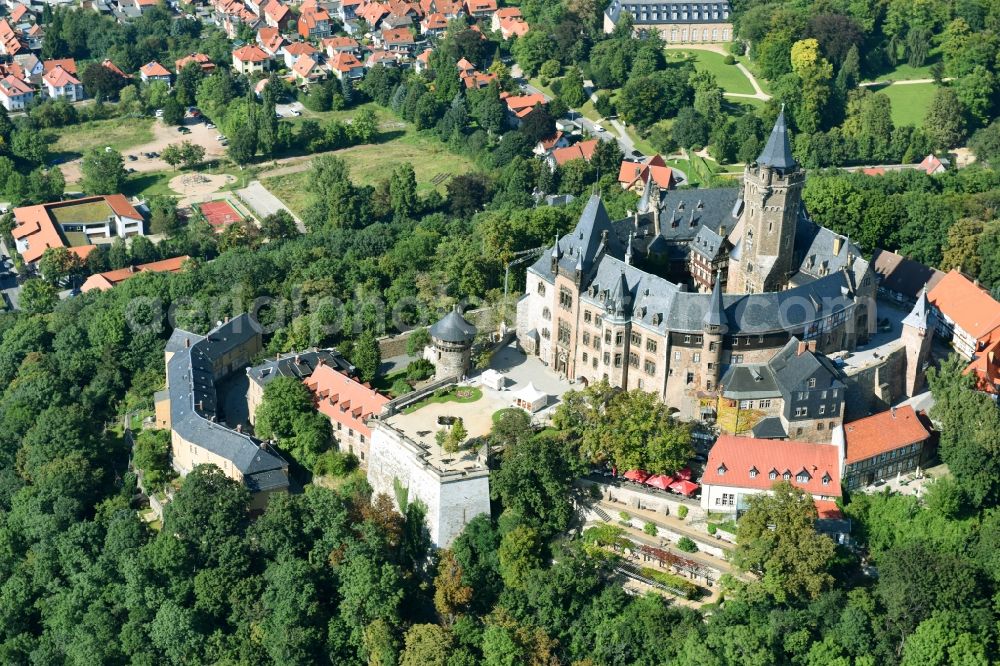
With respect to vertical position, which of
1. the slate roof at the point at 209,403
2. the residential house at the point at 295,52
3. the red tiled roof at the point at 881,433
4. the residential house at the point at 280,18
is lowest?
the slate roof at the point at 209,403

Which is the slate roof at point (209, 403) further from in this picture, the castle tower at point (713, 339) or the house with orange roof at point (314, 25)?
the house with orange roof at point (314, 25)

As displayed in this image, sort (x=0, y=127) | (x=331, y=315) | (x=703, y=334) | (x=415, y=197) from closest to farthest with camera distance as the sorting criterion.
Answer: (x=703, y=334)
(x=331, y=315)
(x=415, y=197)
(x=0, y=127)

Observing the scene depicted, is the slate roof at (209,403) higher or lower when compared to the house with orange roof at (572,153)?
lower

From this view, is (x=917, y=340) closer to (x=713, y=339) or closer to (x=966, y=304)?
(x=966, y=304)

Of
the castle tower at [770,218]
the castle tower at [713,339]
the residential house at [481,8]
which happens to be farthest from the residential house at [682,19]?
the castle tower at [713,339]

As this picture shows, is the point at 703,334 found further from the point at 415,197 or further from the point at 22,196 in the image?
the point at 22,196

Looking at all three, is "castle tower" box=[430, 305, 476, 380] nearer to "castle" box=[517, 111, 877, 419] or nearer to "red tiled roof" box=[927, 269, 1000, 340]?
"castle" box=[517, 111, 877, 419]

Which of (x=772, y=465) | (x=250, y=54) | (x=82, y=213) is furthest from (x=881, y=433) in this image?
(x=250, y=54)

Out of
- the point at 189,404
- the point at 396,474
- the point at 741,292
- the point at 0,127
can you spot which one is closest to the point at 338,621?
the point at 396,474
